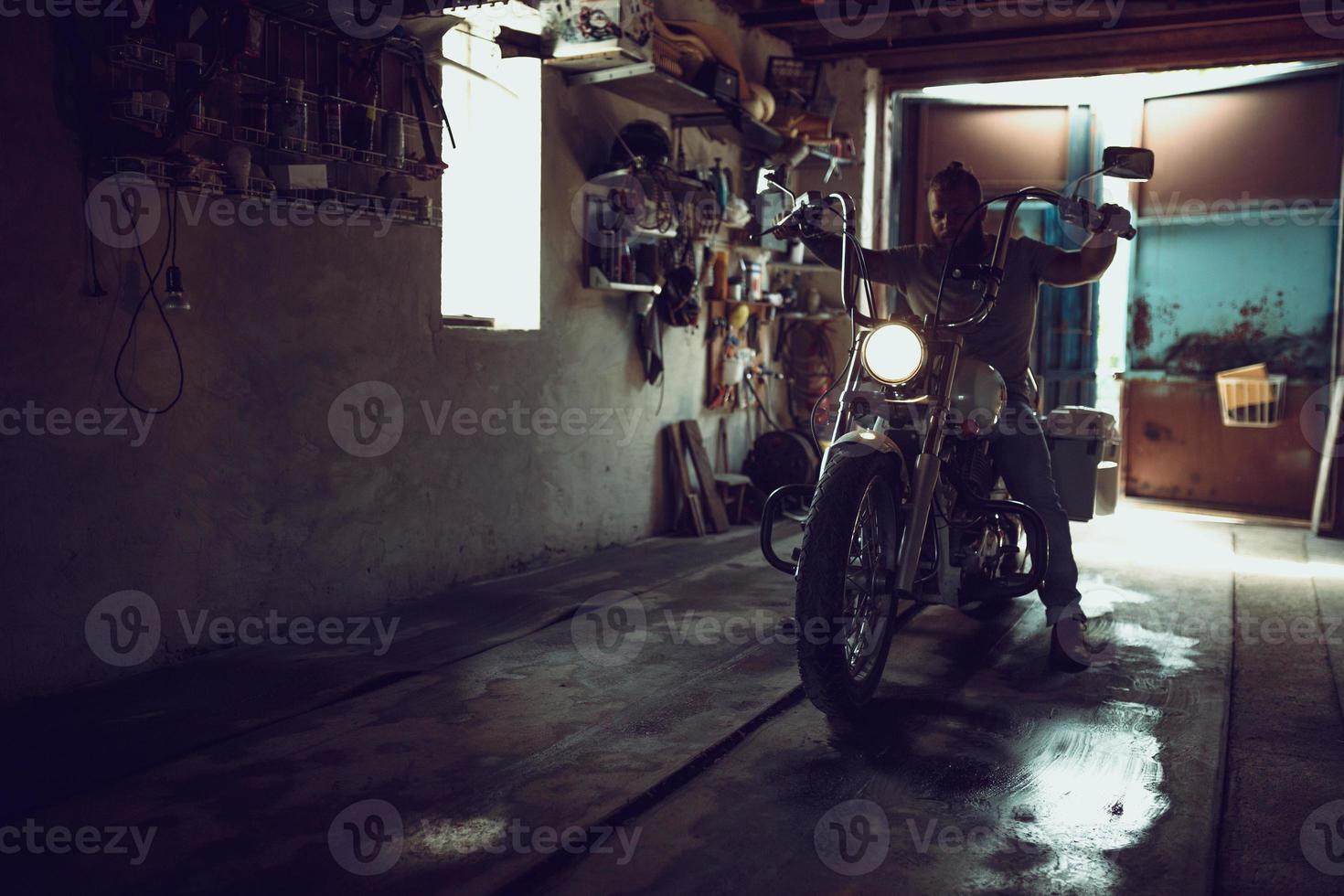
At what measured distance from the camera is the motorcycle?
111 inches

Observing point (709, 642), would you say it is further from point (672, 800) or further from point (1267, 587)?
point (1267, 587)

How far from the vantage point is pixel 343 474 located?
4047 mm

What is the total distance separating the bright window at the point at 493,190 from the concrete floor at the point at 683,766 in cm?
160

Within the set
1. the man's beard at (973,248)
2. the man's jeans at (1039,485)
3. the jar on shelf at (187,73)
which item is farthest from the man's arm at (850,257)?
the jar on shelf at (187,73)

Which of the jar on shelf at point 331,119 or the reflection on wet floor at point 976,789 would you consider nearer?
the reflection on wet floor at point 976,789

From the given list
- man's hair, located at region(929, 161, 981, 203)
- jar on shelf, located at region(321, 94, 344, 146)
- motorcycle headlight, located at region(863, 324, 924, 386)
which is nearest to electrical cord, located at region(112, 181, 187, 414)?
jar on shelf, located at region(321, 94, 344, 146)

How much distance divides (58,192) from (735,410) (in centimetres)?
457

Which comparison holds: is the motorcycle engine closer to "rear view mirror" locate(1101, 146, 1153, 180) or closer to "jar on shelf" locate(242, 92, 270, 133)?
"rear view mirror" locate(1101, 146, 1153, 180)

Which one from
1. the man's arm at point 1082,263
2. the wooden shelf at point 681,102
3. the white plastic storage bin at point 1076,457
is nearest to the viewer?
the man's arm at point 1082,263

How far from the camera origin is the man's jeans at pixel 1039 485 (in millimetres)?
3510

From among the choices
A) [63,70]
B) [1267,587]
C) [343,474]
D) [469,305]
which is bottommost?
[1267,587]

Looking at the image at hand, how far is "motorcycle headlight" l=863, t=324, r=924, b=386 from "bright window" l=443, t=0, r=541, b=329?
239cm

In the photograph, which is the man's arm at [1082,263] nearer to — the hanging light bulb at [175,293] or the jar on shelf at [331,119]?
the jar on shelf at [331,119]

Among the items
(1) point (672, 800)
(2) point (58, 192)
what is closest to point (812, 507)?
(1) point (672, 800)
